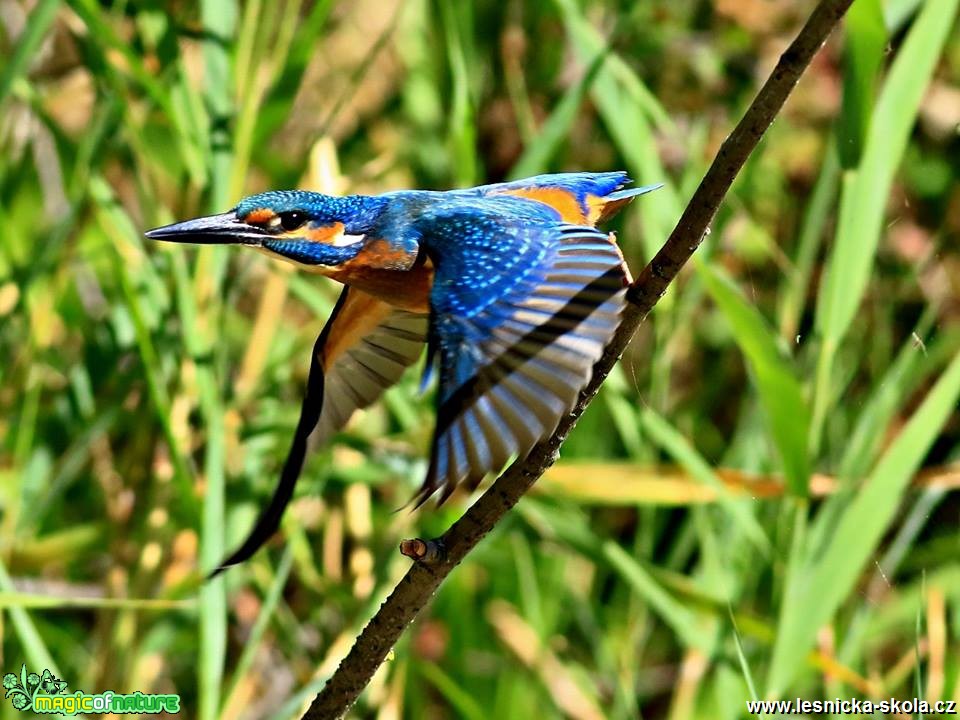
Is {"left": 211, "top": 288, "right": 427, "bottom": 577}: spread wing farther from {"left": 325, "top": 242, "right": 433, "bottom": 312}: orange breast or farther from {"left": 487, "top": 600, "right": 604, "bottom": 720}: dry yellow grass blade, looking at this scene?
{"left": 487, "top": 600, "right": 604, "bottom": 720}: dry yellow grass blade

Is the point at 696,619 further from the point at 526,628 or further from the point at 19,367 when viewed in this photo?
the point at 19,367

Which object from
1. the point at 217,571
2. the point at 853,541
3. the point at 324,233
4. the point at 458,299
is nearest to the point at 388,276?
the point at 324,233

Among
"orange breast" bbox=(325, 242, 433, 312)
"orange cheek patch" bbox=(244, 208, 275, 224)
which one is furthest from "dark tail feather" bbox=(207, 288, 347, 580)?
"orange cheek patch" bbox=(244, 208, 275, 224)

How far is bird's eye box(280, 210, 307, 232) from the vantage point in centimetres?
168

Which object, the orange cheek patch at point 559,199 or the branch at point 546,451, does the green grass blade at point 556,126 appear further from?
the branch at point 546,451

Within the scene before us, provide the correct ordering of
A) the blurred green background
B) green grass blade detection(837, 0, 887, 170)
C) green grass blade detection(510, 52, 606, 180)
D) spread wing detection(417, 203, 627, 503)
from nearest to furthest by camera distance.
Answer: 1. spread wing detection(417, 203, 627, 503)
2. green grass blade detection(837, 0, 887, 170)
3. the blurred green background
4. green grass blade detection(510, 52, 606, 180)

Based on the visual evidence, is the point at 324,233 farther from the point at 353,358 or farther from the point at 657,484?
the point at 657,484

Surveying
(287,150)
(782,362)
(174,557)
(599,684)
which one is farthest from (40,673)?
(287,150)

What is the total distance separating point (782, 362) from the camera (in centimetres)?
165

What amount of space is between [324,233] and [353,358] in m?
0.22

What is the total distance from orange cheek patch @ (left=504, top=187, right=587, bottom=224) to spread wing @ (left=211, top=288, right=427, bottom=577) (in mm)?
227

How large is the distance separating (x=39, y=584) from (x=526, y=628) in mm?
913

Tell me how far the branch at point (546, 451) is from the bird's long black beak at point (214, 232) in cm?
53

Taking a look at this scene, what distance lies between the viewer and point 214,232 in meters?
1.61
